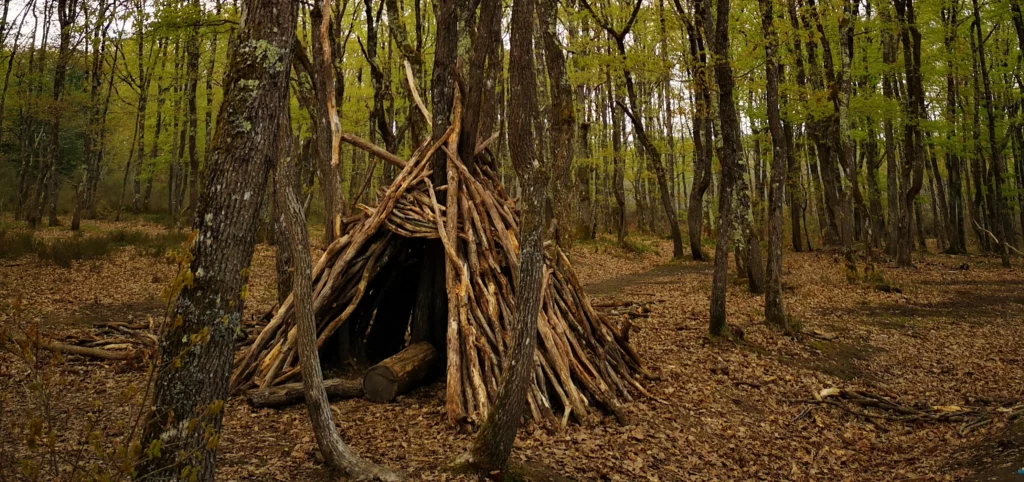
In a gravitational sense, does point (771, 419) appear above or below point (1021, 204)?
below

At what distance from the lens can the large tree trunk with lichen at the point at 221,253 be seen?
9.25 feet

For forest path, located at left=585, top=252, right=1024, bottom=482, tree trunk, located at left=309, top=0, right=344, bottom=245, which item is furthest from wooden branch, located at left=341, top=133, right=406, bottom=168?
forest path, located at left=585, top=252, right=1024, bottom=482

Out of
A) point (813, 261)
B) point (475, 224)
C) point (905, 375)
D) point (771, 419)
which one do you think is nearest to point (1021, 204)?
point (813, 261)

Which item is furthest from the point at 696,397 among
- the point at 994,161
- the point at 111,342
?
the point at 994,161

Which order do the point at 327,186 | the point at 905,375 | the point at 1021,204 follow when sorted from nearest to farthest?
the point at 327,186, the point at 905,375, the point at 1021,204

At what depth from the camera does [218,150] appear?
2932mm

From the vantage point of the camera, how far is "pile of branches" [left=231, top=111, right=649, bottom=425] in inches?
225

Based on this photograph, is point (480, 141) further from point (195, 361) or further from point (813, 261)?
point (813, 261)

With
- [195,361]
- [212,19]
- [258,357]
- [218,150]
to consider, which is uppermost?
[212,19]

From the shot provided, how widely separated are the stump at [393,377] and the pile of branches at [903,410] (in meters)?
4.45

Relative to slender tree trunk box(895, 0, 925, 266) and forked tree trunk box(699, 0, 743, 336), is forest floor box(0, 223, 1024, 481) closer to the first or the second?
forked tree trunk box(699, 0, 743, 336)

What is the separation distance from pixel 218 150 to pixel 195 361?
1098 millimetres

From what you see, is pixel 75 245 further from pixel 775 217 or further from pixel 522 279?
pixel 775 217

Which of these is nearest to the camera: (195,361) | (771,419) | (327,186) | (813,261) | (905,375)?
(195,361)
